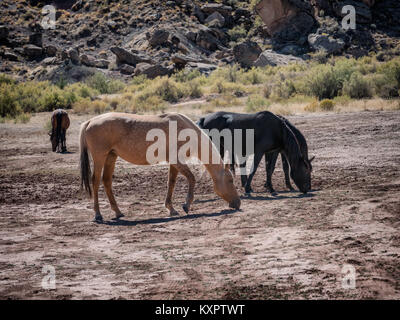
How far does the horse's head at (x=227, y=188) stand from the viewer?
8992mm

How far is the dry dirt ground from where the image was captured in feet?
16.4

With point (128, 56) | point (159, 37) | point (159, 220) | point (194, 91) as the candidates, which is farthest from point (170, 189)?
point (159, 37)

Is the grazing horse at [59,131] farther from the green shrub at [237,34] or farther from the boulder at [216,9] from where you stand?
the boulder at [216,9]

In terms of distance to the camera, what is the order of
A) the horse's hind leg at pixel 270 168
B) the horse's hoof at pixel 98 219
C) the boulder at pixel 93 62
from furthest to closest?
the boulder at pixel 93 62, the horse's hind leg at pixel 270 168, the horse's hoof at pixel 98 219

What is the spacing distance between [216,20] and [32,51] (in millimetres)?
21128

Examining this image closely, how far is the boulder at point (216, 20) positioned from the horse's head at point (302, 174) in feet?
168

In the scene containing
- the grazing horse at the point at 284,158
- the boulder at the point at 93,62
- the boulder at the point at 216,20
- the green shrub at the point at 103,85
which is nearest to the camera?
the grazing horse at the point at 284,158

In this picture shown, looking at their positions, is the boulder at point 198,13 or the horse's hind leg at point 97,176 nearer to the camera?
the horse's hind leg at point 97,176

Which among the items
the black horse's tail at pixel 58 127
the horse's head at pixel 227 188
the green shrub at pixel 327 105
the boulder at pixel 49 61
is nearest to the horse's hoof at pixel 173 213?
the horse's head at pixel 227 188

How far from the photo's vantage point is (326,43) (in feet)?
161

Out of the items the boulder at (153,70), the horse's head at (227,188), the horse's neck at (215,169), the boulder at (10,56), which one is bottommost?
the horse's head at (227,188)

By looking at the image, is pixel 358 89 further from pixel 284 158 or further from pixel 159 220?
pixel 159 220

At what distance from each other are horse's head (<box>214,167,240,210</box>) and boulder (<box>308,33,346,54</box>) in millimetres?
42004

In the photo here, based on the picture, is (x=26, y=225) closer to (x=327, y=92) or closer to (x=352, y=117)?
(x=352, y=117)
